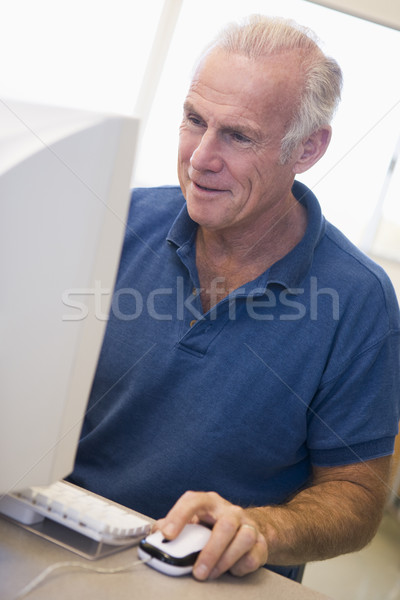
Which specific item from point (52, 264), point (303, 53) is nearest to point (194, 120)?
point (303, 53)

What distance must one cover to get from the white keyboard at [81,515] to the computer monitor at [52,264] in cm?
9

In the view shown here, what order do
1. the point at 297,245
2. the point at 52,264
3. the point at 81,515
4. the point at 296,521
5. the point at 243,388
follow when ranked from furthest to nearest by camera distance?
the point at 297,245, the point at 243,388, the point at 296,521, the point at 81,515, the point at 52,264

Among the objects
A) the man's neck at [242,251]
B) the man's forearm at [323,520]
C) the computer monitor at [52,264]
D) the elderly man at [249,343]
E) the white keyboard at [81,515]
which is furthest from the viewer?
the man's neck at [242,251]

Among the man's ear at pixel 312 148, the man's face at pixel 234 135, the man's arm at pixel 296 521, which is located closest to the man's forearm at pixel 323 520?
the man's arm at pixel 296 521

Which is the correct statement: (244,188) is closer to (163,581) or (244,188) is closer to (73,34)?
(163,581)

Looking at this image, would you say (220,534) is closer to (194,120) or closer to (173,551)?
(173,551)

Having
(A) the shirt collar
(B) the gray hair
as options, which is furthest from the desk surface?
(B) the gray hair

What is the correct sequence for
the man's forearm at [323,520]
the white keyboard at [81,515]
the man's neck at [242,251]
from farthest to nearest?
the man's neck at [242,251], the man's forearm at [323,520], the white keyboard at [81,515]

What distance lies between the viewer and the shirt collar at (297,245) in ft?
3.70

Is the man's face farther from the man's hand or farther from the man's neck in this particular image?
the man's hand

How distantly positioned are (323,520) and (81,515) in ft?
1.34

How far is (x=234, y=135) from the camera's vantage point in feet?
3.70

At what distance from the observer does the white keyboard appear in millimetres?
667

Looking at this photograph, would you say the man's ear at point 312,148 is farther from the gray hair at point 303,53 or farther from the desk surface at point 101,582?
the desk surface at point 101,582
